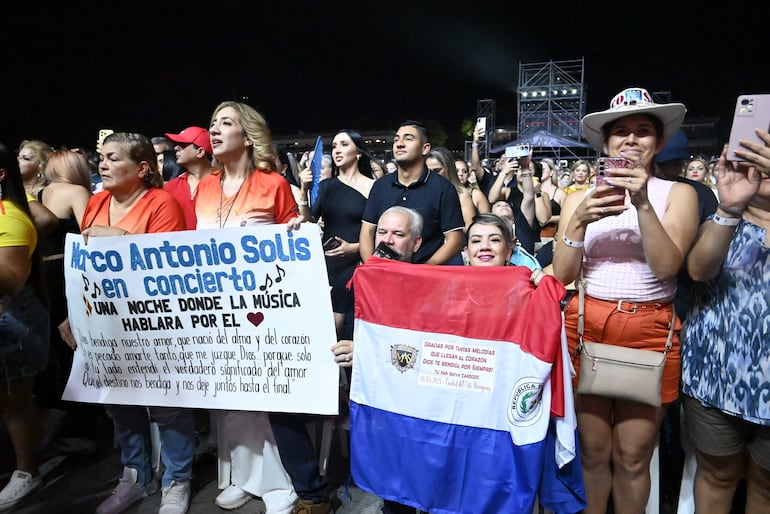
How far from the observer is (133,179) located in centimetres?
282

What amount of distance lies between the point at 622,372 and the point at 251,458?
2134 mm

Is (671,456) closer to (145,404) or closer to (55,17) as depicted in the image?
(145,404)

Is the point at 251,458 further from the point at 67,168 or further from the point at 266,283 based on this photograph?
the point at 67,168

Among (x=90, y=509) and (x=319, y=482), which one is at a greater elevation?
(x=319, y=482)

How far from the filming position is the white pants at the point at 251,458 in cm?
289

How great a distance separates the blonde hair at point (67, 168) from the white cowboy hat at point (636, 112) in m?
3.54

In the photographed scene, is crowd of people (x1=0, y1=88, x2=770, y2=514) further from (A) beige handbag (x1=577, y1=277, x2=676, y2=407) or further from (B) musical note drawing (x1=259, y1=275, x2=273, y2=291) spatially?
(B) musical note drawing (x1=259, y1=275, x2=273, y2=291)

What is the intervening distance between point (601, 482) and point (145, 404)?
7.81ft

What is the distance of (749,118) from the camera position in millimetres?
1641

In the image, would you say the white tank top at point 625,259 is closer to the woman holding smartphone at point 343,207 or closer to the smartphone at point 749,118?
the smartphone at point 749,118

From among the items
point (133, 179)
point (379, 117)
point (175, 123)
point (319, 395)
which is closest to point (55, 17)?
point (175, 123)

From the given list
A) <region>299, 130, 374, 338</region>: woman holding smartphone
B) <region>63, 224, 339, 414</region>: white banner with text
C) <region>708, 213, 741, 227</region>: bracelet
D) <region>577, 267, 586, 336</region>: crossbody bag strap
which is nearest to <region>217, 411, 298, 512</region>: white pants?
<region>63, 224, 339, 414</region>: white banner with text

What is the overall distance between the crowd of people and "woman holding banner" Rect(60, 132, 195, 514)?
0.01 meters

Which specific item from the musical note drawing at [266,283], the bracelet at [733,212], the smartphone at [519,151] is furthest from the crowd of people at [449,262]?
the smartphone at [519,151]
